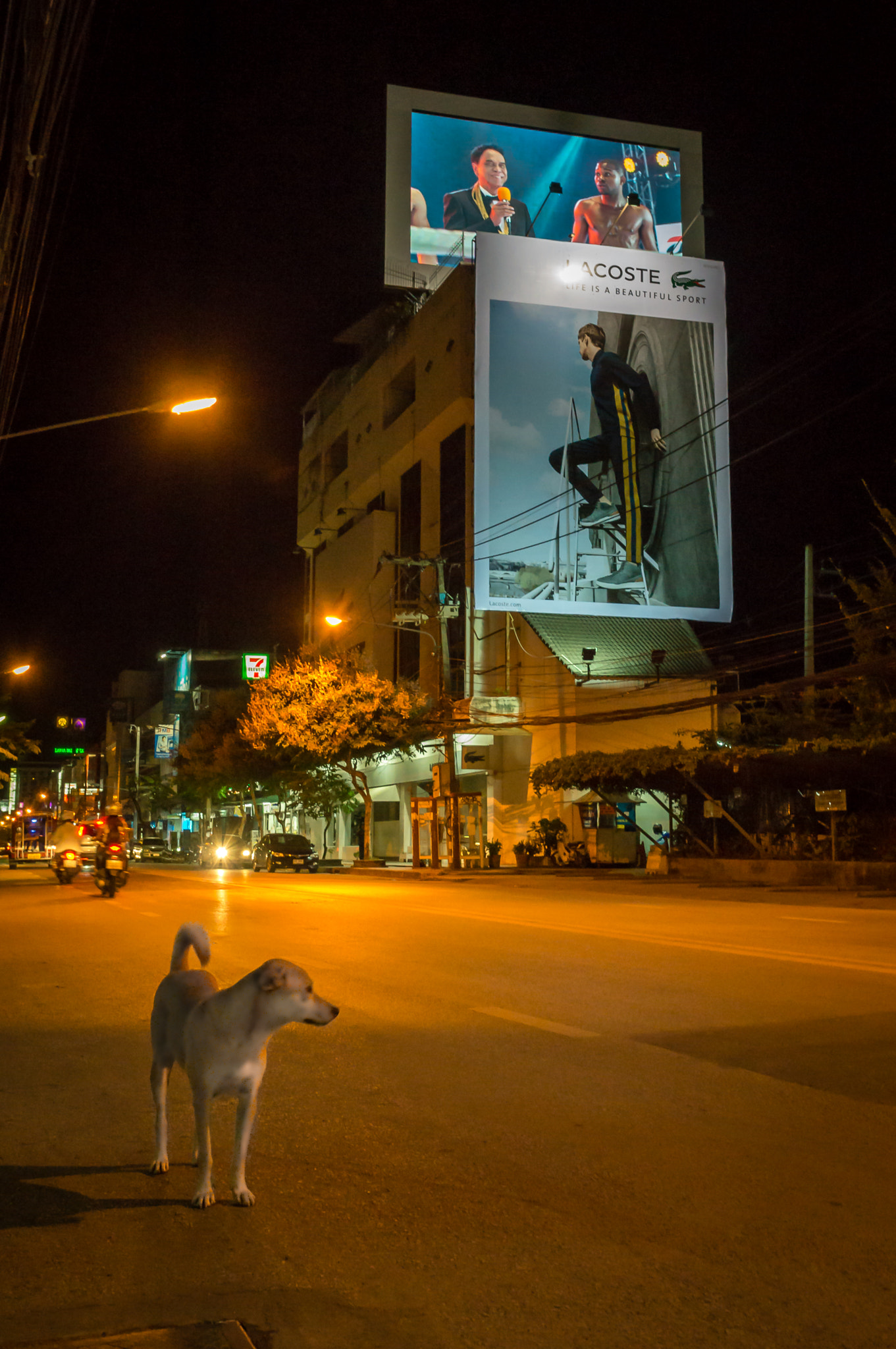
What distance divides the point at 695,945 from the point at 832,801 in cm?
1503

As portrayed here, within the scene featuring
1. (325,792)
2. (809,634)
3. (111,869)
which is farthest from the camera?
(325,792)

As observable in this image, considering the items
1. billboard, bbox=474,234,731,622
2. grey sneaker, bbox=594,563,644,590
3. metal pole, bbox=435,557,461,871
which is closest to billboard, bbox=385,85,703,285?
billboard, bbox=474,234,731,622

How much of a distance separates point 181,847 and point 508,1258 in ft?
268

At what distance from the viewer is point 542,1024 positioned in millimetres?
9539

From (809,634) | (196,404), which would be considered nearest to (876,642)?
(809,634)

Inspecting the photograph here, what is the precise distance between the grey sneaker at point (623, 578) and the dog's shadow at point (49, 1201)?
4053cm

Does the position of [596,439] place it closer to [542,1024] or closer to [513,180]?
[513,180]

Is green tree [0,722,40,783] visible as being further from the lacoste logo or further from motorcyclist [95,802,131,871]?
the lacoste logo

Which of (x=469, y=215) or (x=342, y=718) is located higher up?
(x=469, y=215)

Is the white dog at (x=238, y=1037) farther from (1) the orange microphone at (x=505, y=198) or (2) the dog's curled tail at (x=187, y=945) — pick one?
(1) the orange microphone at (x=505, y=198)

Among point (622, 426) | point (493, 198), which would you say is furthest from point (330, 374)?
point (622, 426)

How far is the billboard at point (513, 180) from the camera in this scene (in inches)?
2131

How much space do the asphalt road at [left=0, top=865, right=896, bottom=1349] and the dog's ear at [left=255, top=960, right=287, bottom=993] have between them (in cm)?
92

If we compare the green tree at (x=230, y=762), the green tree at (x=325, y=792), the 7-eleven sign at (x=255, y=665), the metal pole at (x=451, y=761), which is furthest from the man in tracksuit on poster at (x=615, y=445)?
the 7-eleven sign at (x=255, y=665)
